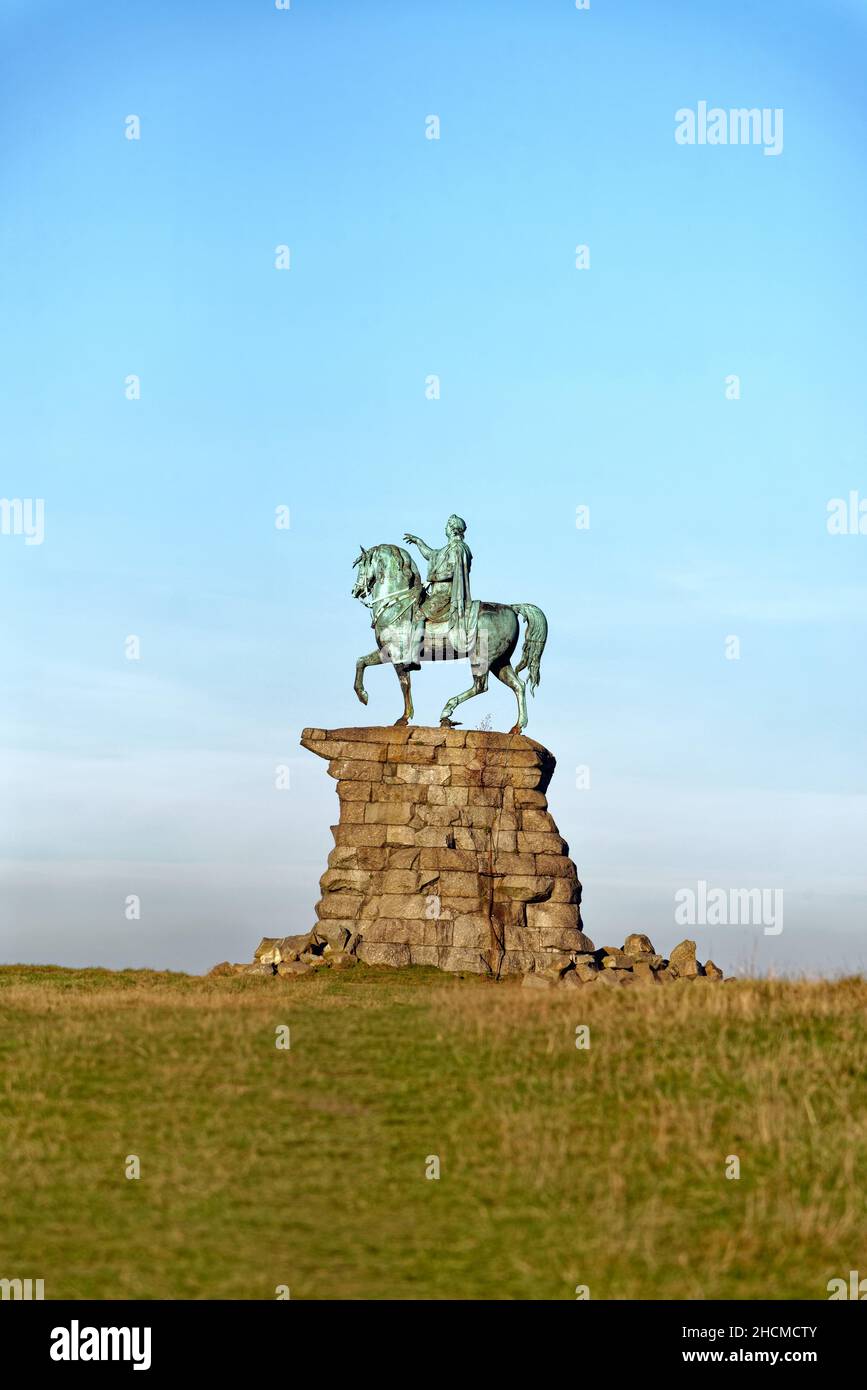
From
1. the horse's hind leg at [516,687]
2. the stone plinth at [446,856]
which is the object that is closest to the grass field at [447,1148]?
the stone plinth at [446,856]

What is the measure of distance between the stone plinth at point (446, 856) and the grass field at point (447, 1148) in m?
9.29

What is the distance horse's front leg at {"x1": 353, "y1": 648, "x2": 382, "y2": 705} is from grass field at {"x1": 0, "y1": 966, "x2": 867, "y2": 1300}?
12.7 meters

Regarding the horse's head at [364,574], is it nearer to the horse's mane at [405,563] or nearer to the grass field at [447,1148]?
the horse's mane at [405,563]

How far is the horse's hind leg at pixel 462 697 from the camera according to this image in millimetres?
33281

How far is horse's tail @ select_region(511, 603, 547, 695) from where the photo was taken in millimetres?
33781

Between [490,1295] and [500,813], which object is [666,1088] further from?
[500,813]

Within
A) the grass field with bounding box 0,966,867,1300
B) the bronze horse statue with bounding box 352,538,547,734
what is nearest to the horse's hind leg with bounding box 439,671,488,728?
the bronze horse statue with bounding box 352,538,547,734

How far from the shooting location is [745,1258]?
40.5 ft

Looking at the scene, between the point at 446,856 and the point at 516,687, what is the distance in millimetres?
4057

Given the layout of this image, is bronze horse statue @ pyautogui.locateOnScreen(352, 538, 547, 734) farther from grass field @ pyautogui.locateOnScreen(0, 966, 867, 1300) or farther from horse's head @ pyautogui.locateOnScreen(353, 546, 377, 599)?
grass field @ pyautogui.locateOnScreen(0, 966, 867, 1300)
